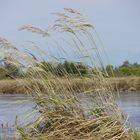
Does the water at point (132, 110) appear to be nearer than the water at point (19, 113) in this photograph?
No

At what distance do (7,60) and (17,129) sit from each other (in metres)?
0.95

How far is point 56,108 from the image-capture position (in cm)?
668

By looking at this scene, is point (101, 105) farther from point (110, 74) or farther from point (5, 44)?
point (5, 44)

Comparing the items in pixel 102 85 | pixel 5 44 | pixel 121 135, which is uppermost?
pixel 5 44

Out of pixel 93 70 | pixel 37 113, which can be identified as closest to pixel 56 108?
pixel 37 113

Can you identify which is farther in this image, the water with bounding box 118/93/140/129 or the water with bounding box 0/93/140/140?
the water with bounding box 118/93/140/129

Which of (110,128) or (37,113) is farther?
(37,113)

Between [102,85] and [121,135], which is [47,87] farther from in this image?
[121,135]

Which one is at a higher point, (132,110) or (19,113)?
(19,113)

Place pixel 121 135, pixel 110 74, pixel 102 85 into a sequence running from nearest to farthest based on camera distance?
pixel 121 135 → pixel 102 85 → pixel 110 74

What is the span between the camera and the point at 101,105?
261 inches

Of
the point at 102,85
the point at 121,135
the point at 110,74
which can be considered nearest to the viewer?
the point at 121,135

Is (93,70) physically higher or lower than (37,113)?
higher

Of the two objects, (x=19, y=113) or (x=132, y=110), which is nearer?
(x=19, y=113)
